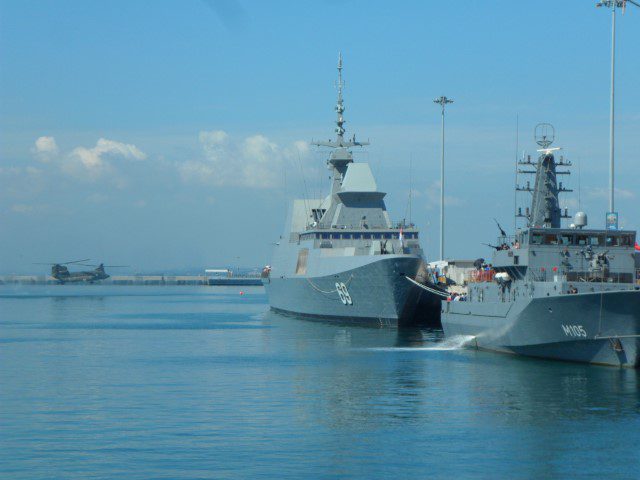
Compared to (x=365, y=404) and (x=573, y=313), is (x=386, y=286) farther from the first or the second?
(x=365, y=404)

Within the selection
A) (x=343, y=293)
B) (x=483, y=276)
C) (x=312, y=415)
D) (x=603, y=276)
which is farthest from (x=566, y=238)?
(x=343, y=293)

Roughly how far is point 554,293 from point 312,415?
1066 centimetres

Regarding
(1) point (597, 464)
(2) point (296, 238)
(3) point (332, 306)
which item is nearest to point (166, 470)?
(1) point (597, 464)

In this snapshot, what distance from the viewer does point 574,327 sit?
28703mm

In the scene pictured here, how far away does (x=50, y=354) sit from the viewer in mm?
37156

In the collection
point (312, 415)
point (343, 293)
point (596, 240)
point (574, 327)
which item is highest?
point (596, 240)

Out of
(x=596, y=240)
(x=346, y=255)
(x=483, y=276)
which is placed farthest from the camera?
(x=346, y=255)

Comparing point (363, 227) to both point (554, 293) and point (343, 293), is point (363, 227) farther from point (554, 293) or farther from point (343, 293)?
point (554, 293)

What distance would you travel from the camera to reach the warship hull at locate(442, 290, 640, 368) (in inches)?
1070

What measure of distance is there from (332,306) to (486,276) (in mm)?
18237

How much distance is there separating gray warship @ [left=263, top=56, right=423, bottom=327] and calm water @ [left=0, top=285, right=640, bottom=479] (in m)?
10.1

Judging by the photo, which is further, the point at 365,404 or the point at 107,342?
the point at 107,342

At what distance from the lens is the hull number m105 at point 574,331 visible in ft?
93.6

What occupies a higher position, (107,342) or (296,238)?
(296,238)
